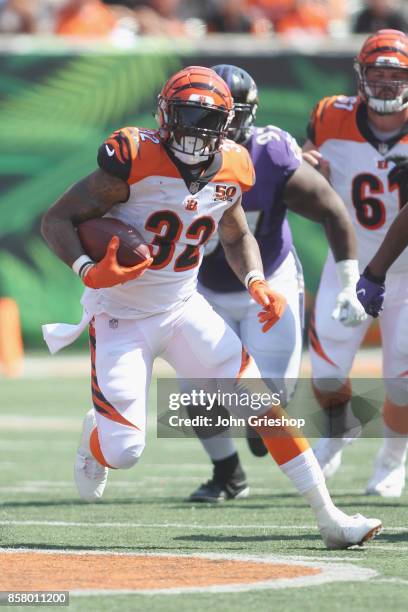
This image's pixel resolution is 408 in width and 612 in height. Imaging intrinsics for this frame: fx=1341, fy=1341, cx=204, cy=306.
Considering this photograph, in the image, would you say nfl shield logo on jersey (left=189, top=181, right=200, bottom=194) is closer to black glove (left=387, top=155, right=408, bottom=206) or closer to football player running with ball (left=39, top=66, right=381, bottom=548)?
football player running with ball (left=39, top=66, right=381, bottom=548)

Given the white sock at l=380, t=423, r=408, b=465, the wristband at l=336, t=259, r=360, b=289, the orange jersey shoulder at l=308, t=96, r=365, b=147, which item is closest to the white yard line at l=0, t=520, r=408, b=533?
the wristband at l=336, t=259, r=360, b=289

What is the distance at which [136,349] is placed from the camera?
193 inches

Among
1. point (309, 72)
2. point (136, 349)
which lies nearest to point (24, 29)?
point (309, 72)

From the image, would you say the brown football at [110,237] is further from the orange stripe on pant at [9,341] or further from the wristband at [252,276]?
the orange stripe on pant at [9,341]

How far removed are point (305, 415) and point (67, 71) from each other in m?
6.88

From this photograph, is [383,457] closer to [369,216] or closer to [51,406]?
[369,216]

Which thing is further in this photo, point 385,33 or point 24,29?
point 24,29

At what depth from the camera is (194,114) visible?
4754 millimetres

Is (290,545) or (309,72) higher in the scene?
(290,545)

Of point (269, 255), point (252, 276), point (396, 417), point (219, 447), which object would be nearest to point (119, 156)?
point (252, 276)

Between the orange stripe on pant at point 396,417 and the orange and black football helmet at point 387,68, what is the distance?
1.44m

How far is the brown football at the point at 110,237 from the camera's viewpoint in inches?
185

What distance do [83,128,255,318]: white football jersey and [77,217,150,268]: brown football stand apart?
4.1 inches

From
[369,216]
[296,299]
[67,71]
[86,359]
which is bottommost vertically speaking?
[86,359]
